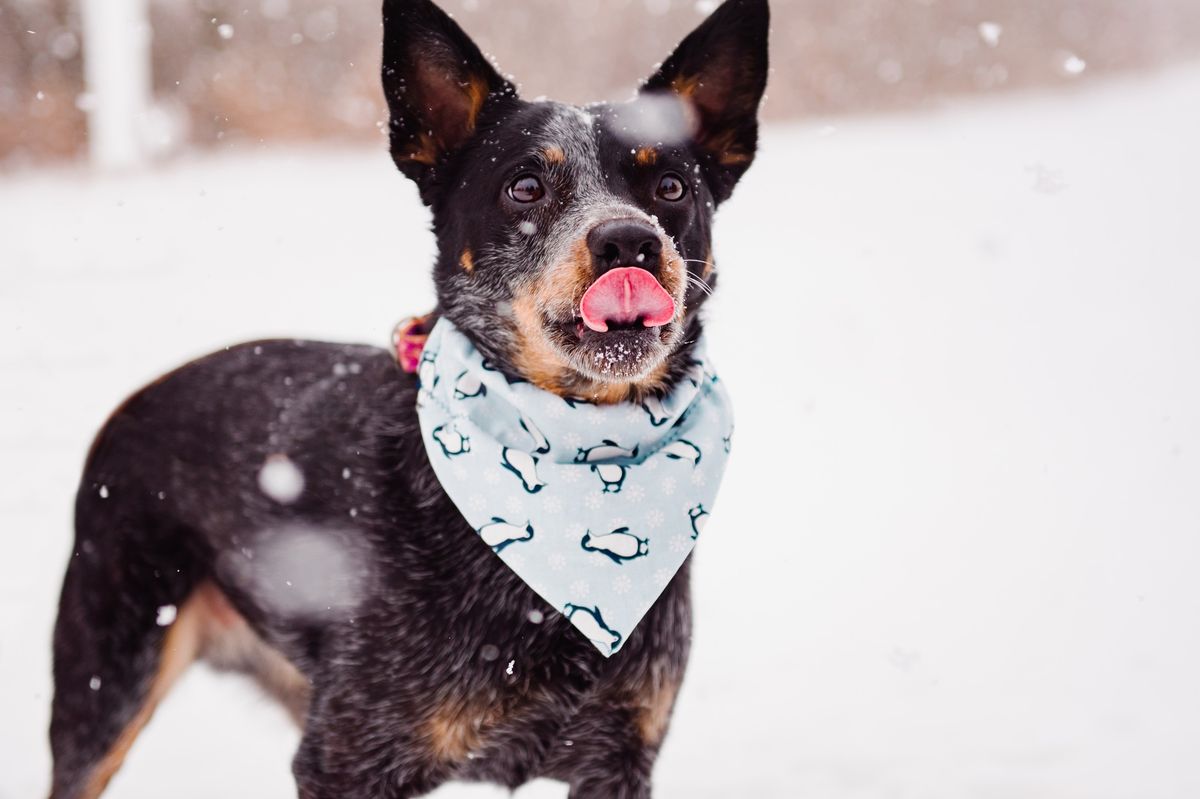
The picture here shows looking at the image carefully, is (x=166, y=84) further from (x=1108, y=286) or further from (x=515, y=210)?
(x=515, y=210)

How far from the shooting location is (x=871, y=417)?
5816mm

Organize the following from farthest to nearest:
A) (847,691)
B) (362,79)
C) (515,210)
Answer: (362,79)
(847,691)
(515,210)

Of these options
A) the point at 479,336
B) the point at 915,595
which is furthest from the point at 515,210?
the point at 915,595

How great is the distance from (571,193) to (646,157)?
180 mm

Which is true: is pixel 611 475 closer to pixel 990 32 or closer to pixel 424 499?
pixel 424 499

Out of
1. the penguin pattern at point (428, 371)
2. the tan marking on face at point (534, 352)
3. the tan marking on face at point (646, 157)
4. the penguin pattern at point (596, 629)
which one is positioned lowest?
the penguin pattern at point (596, 629)

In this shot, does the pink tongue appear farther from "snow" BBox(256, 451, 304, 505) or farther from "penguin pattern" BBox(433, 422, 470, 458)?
"snow" BBox(256, 451, 304, 505)

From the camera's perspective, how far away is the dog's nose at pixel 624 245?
206 cm

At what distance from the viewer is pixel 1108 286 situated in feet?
23.2

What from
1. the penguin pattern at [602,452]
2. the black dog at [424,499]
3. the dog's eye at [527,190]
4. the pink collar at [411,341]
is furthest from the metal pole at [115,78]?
the penguin pattern at [602,452]

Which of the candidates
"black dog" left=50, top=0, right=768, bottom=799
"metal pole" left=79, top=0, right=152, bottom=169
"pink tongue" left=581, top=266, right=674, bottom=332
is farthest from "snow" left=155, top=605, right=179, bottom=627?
"metal pole" left=79, top=0, right=152, bottom=169

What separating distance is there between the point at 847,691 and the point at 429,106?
222 cm

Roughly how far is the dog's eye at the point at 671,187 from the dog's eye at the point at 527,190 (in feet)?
0.83

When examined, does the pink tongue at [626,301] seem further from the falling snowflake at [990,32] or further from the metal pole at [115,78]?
the metal pole at [115,78]
